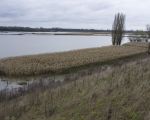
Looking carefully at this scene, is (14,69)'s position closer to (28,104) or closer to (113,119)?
(28,104)

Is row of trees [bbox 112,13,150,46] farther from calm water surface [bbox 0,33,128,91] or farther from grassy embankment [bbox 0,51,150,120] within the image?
grassy embankment [bbox 0,51,150,120]

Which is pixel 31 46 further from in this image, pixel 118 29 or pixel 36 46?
pixel 118 29

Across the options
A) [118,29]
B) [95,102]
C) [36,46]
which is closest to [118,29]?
[118,29]

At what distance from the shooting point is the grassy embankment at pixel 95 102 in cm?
774

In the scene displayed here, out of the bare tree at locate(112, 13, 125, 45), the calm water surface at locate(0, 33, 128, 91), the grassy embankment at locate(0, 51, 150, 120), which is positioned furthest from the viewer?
the bare tree at locate(112, 13, 125, 45)

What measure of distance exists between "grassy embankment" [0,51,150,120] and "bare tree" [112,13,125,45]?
200 feet

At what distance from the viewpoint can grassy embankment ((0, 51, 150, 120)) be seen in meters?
7.74

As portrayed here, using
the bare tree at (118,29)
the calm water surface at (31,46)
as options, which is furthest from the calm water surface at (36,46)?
the bare tree at (118,29)

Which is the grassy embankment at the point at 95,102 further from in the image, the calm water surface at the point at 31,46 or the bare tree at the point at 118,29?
the bare tree at the point at 118,29

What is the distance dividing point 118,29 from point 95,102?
6426 centimetres

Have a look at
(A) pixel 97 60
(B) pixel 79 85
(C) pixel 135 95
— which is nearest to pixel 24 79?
(A) pixel 97 60

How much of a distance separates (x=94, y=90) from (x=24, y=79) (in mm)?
15165

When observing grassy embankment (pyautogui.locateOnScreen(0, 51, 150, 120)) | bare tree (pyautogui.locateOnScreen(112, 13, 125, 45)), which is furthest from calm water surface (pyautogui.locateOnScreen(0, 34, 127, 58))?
grassy embankment (pyautogui.locateOnScreen(0, 51, 150, 120))

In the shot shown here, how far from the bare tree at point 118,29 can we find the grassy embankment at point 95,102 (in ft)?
200
